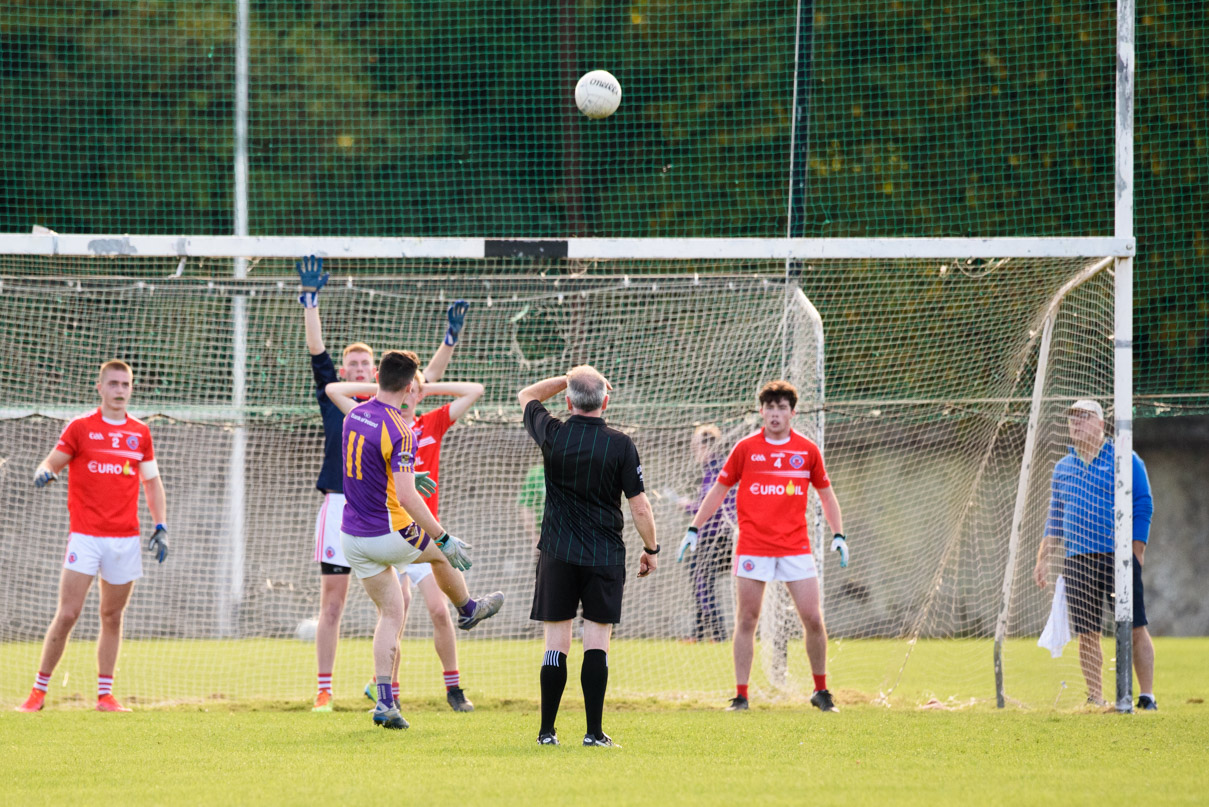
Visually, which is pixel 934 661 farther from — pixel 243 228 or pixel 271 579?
pixel 243 228

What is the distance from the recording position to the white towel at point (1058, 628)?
8125 mm

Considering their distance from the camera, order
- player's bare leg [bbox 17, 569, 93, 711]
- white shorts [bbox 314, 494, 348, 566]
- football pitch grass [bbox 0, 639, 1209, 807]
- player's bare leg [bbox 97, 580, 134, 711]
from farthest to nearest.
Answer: player's bare leg [bbox 97, 580, 134, 711], player's bare leg [bbox 17, 569, 93, 711], white shorts [bbox 314, 494, 348, 566], football pitch grass [bbox 0, 639, 1209, 807]

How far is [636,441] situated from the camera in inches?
459

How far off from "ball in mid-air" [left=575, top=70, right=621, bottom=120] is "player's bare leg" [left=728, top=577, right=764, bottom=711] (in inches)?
131

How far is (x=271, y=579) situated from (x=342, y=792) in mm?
8401

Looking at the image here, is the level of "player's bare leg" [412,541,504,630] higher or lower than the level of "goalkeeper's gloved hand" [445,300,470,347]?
lower

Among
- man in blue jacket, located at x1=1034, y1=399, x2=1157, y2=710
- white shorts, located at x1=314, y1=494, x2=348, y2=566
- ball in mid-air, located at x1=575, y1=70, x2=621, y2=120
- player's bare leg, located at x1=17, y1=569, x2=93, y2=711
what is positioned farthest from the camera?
ball in mid-air, located at x1=575, y1=70, x2=621, y2=120

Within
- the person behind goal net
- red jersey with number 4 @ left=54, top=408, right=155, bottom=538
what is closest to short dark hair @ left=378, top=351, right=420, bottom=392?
the person behind goal net

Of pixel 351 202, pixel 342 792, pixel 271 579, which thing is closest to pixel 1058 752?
pixel 342 792

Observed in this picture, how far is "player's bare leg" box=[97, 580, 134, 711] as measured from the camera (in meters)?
8.19

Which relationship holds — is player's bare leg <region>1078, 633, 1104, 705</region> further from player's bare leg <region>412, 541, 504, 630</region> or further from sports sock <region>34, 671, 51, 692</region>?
sports sock <region>34, 671, 51, 692</region>

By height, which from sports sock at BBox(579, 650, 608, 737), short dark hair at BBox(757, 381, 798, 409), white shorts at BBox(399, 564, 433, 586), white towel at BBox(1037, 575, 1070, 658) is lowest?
sports sock at BBox(579, 650, 608, 737)

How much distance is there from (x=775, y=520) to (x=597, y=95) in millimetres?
3130

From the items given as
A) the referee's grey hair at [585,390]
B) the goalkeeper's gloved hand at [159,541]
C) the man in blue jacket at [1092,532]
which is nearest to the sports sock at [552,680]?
the referee's grey hair at [585,390]
